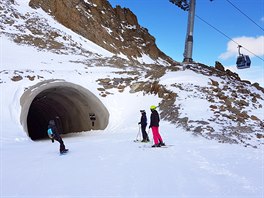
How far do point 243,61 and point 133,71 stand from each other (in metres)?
8.48

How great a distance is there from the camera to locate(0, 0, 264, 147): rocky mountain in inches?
594

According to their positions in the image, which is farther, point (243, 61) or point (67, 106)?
point (67, 106)

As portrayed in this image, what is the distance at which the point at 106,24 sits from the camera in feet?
174

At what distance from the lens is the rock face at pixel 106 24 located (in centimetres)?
4588

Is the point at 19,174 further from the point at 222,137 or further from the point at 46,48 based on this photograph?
the point at 46,48

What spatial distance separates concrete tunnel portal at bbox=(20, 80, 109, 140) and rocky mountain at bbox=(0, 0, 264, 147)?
1292 millimetres

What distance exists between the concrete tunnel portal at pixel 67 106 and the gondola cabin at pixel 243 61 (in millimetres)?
10541

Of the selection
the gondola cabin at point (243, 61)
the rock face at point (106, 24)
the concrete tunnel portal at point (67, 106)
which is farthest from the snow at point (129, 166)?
the rock face at point (106, 24)

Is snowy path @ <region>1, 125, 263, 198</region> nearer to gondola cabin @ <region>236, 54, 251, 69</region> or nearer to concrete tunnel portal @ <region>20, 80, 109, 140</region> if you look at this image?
concrete tunnel portal @ <region>20, 80, 109, 140</region>

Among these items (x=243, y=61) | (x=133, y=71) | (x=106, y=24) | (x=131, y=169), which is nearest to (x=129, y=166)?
(x=131, y=169)

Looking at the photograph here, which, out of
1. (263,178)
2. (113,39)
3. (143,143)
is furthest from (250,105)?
(113,39)

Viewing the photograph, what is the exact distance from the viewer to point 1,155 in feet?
32.8

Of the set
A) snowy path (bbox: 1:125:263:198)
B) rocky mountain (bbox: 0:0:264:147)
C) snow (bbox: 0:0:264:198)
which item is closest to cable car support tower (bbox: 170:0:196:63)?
rocky mountain (bbox: 0:0:264:147)

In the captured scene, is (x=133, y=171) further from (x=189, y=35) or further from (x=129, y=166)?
(x=189, y=35)
